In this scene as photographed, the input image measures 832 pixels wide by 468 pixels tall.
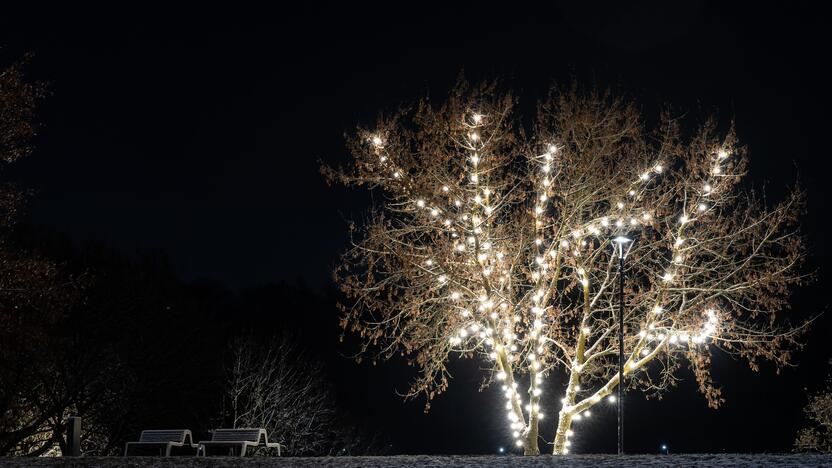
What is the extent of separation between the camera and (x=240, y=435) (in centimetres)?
1717

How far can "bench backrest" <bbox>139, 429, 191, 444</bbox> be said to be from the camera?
683 inches

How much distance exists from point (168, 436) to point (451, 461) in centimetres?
847

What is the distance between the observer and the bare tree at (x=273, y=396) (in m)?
34.3

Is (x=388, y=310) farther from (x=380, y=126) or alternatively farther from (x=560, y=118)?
(x=560, y=118)

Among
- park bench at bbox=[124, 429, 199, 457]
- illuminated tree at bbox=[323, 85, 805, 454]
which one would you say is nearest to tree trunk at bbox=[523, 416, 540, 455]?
illuminated tree at bbox=[323, 85, 805, 454]

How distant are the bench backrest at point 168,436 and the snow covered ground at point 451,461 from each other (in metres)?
4.00

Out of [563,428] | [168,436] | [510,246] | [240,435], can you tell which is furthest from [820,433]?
[168,436]

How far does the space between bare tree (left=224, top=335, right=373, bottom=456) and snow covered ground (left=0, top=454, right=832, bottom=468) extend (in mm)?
19586

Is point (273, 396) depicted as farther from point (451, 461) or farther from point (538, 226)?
point (451, 461)

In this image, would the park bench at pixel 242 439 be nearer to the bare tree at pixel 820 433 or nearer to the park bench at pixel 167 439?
the park bench at pixel 167 439

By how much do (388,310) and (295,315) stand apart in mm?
33660

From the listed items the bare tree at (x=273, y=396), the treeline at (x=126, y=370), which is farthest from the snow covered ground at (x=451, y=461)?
the bare tree at (x=273, y=396)

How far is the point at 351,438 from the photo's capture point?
47688 millimetres

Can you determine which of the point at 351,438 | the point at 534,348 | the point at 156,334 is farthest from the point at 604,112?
the point at 351,438
